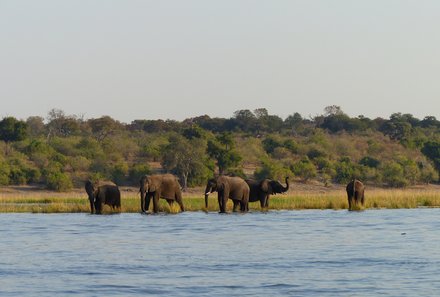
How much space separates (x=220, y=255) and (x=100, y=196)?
13.9 m

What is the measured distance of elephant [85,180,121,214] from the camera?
3700 cm

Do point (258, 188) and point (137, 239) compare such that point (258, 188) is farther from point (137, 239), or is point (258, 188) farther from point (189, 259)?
point (189, 259)

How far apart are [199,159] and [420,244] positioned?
35.5 metres

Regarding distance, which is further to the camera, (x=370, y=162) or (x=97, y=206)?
(x=370, y=162)

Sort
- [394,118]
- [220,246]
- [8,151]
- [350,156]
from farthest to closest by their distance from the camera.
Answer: [394,118] → [350,156] → [8,151] → [220,246]

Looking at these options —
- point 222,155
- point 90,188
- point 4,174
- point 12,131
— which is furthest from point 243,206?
point 12,131

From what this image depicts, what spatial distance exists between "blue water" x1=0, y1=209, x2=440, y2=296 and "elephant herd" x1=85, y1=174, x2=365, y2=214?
168 centimetres

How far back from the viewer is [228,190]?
38094 millimetres

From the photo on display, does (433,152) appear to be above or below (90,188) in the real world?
above

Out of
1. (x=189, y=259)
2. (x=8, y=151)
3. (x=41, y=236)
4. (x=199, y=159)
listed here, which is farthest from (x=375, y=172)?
(x=189, y=259)

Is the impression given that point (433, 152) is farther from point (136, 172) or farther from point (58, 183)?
point (58, 183)

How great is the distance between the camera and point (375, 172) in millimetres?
65062

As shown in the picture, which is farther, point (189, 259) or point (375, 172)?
point (375, 172)

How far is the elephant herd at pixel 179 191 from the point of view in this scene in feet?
122
